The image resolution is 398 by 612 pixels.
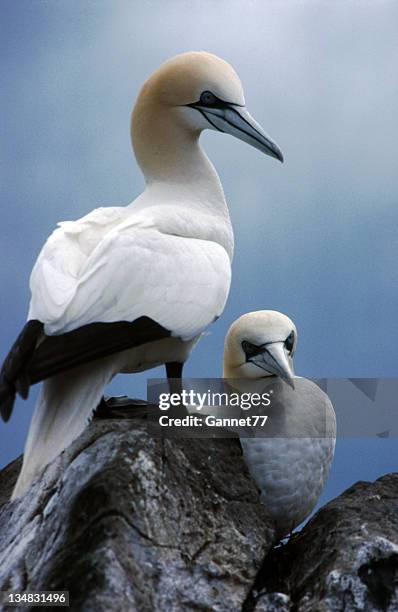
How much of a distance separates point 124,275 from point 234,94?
155 cm

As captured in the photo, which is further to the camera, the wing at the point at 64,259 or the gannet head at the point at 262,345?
the gannet head at the point at 262,345

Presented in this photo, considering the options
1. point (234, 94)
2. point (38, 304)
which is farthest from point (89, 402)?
point (234, 94)

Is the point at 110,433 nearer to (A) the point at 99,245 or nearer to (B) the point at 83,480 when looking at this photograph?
(B) the point at 83,480

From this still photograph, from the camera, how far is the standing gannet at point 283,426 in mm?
5102

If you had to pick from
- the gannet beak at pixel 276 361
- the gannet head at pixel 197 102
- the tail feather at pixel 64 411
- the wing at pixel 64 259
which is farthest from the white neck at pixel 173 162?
the tail feather at pixel 64 411

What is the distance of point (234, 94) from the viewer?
566cm

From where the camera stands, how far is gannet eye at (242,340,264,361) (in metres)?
5.21

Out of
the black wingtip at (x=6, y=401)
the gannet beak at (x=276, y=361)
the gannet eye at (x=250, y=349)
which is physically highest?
the gannet eye at (x=250, y=349)

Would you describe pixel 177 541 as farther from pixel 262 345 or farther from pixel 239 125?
pixel 239 125

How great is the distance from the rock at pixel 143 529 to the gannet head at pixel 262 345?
505mm

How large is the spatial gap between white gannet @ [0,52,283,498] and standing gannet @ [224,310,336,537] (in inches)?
11.2

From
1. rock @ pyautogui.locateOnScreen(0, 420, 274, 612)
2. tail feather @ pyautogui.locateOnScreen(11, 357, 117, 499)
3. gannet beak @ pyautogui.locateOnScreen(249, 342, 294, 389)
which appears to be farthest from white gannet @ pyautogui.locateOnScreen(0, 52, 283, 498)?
gannet beak @ pyautogui.locateOnScreen(249, 342, 294, 389)

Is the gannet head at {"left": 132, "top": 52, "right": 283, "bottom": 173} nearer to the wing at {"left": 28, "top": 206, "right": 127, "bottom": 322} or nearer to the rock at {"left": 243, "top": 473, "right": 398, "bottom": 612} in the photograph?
the wing at {"left": 28, "top": 206, "right": 127, "bottom": 322}

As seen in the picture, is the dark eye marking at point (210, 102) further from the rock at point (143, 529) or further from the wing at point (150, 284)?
the rock at point (143, 529)
